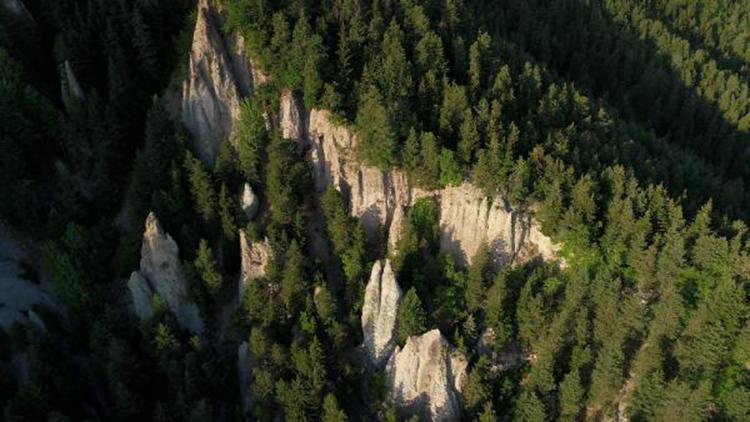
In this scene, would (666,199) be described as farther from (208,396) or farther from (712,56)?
(712,56)

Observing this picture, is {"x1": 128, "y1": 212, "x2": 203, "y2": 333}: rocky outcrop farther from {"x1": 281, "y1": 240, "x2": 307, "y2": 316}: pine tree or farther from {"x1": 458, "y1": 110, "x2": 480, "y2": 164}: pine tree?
{"x1": 458, "y1": 110, "x2": 480, "y2": 164}: pine tree

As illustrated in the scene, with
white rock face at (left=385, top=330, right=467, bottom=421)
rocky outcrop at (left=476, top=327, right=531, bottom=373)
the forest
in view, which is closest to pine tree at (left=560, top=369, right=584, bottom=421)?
the forest

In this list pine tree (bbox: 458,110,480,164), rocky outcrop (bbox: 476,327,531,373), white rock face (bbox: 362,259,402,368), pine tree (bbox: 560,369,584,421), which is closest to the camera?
pine tree (bbox: 560,369,584,421)

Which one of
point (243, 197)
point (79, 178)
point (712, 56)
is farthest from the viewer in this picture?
point (712, 56)

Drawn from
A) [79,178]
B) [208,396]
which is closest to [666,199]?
[208,396]

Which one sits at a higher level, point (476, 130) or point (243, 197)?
point (476, 130)

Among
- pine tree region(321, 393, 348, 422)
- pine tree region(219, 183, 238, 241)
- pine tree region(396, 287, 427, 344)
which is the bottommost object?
pine tree region(321, 393, 348, 422)

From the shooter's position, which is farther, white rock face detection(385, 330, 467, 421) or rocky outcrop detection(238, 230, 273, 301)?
rocky outcrop detection(238, 230, 273, 301)

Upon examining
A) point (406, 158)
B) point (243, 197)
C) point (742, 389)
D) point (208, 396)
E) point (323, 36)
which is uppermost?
point (323, 36)
